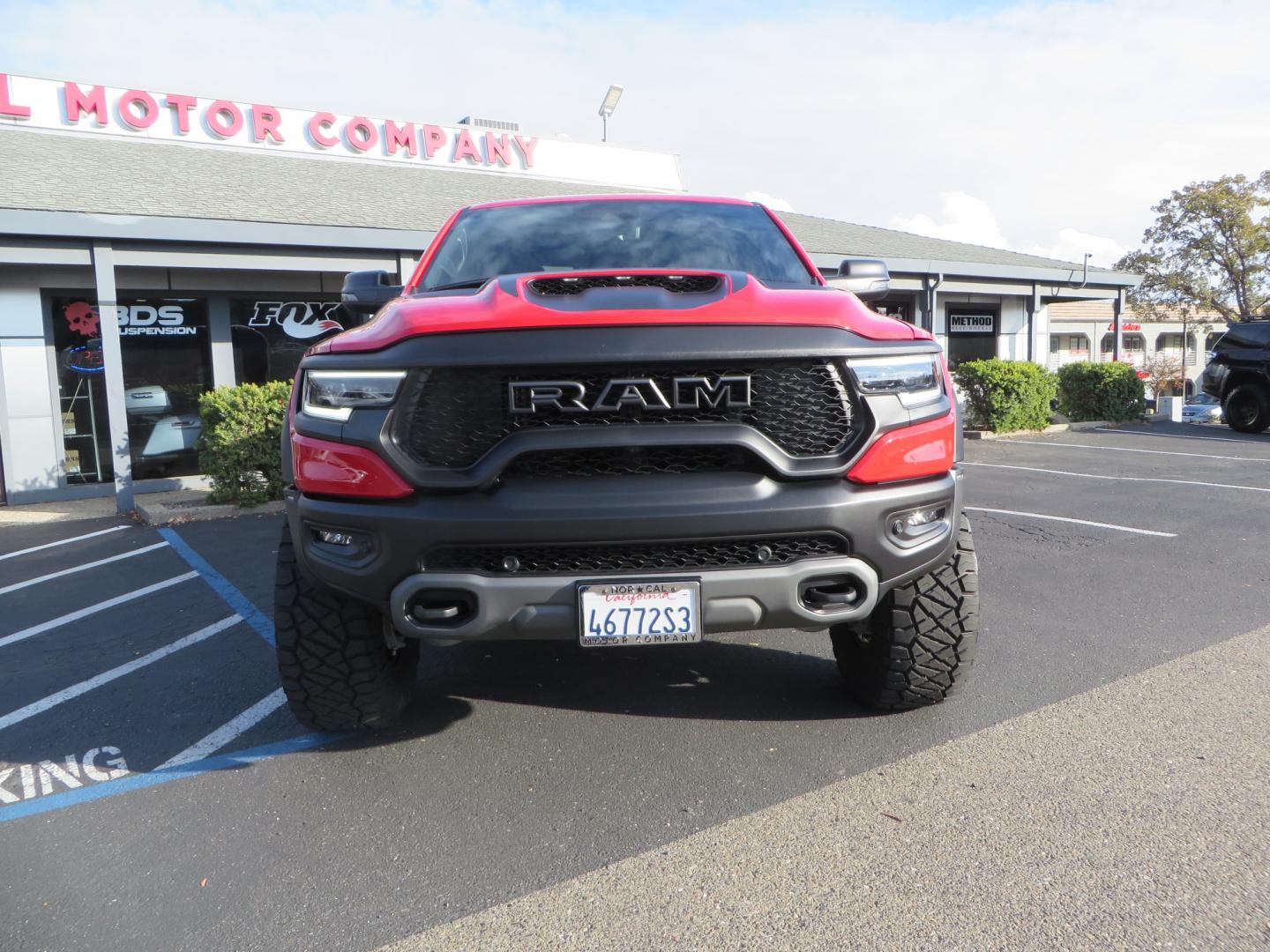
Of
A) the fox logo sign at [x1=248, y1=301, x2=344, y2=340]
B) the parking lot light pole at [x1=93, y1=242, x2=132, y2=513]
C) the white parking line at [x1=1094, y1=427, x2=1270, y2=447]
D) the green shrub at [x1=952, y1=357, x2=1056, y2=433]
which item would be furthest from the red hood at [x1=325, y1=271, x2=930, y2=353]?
the white parking line at [x1=1094, y1=427, x2=1270, y2=447]

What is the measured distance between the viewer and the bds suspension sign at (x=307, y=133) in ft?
42.5

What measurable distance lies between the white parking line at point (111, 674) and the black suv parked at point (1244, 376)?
624 inches

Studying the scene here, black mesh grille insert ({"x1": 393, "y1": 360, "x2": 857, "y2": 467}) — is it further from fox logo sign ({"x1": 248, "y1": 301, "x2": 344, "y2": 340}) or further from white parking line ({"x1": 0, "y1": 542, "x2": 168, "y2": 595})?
fox logo sign ({"x1": 248, "y1": 301, "x2": 344, "y2": 340})

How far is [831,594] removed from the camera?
241 cm

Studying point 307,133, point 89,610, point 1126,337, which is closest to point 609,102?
point 307,133

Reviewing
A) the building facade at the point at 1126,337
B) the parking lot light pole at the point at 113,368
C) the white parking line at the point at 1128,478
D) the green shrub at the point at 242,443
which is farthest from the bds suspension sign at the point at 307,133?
the building facade at the point at 1126,337

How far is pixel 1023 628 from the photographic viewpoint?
4.07m

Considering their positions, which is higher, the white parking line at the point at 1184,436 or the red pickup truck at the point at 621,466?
the red pickup truck at the point at 621,466

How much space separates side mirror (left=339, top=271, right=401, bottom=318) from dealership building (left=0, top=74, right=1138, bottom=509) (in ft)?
22.8

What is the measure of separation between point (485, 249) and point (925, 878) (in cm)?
269

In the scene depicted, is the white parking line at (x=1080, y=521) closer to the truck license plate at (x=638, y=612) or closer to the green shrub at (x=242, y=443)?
the truck license plate at (x=638, y=612)

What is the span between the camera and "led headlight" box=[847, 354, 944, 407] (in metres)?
2.42

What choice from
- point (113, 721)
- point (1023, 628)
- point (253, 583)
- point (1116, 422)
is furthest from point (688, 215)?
point (1116, 422)

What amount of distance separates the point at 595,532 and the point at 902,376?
3.20 ft
